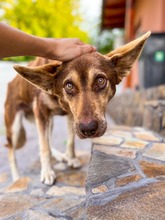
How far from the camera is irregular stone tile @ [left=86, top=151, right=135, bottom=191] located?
2700 millimetres

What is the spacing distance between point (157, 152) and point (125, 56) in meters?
0.98

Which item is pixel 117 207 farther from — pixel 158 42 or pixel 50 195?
pixel 158 42

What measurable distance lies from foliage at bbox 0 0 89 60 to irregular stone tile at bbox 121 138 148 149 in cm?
1037

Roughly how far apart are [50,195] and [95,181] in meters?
0.85

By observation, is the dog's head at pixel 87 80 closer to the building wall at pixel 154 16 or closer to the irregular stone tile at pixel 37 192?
the irregular stone tile at pixel 37 192

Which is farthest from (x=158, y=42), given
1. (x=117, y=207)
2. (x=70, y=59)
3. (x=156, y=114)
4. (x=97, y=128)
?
(x=117, y=207)

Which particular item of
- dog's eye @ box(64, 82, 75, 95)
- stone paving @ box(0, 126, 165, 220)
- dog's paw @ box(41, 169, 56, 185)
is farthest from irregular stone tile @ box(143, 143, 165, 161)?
dog's paw @ box(41, 169, 56, 185)

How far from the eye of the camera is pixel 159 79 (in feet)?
22.9

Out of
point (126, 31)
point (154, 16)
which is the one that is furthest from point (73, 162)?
point (126, 31)

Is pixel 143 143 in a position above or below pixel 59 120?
above

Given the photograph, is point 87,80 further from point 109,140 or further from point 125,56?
point 109,140

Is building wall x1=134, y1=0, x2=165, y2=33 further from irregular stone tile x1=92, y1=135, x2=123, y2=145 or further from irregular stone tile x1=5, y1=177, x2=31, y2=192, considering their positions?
irregular stone tile x1=5, y1=177, x2=31, y2=192

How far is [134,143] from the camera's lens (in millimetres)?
3811

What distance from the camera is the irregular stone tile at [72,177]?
3763mm
